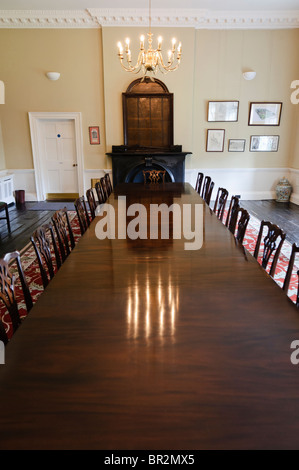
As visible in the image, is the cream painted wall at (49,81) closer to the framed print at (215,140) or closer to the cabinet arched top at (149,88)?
the cabinet arched top at (149,88)

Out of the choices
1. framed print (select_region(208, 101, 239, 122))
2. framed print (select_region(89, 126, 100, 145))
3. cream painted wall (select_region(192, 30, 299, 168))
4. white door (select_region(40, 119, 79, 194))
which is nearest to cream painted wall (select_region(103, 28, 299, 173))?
cream painted wall (select_region(192, 30, 299, 168))

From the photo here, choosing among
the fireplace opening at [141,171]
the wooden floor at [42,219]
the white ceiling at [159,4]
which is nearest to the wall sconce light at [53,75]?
the white ceiling at [159,4]

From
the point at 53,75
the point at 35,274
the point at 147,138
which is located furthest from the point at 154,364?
the point at 53,75

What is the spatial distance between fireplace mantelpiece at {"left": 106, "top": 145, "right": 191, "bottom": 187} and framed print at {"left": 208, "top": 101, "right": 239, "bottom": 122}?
1.03 meters

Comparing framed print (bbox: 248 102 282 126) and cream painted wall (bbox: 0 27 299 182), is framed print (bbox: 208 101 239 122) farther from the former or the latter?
framed print (bbox: 248 102 282 126)

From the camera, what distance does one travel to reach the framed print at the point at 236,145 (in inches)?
265

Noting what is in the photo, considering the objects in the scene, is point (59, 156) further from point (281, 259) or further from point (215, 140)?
point (281, 259)

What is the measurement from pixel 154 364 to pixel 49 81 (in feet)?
22.1

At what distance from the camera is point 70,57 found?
20.5 feet

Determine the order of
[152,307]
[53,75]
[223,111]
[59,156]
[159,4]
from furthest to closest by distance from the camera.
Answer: [59,156] < [223,111] < [53,75] < [159,4] < [152,307]

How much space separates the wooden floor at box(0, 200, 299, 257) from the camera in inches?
180

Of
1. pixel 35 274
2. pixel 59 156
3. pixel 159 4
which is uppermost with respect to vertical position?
pixel 159 4

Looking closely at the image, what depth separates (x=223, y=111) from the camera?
6551 millimetres
